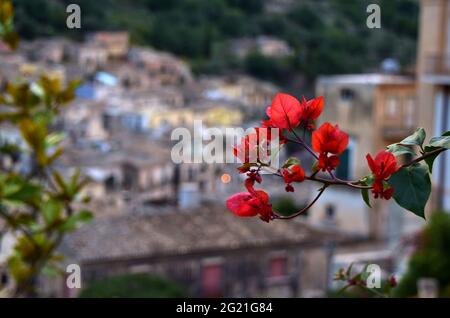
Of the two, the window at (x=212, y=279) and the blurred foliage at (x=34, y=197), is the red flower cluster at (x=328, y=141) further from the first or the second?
the window at (x=212, y=279)

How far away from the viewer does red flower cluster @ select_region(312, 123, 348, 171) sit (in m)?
0.67

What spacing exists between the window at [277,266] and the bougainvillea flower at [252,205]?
768 cm

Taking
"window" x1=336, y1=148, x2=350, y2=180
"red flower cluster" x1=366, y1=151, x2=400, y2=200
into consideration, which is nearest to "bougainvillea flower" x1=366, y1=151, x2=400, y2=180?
"red flower cluster" x1=366, y1=151, x2=400, y2=200

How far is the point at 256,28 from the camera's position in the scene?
68.4 feet

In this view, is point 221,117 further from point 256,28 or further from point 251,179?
point 251,179

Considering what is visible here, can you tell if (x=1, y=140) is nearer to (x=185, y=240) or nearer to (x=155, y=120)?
(x=185, y=240)

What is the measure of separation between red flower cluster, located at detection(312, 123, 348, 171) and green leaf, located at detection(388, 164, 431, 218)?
0.14 ft

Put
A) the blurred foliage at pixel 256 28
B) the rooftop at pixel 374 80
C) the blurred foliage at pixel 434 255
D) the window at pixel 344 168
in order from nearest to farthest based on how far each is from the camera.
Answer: the blurred foliage at pixel 434 255
the window at pixel 344 168
the rooftop at pixel 374 80
the blurred foliage at pixel 256 28

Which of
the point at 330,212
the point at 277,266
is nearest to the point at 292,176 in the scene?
the point at 277,266

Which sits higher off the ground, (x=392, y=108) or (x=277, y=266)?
(x=392, y=108)

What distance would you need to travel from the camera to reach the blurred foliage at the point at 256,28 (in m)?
15.2

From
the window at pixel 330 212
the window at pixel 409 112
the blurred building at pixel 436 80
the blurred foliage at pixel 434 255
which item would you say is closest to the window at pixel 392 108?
the window at pixel 409 112

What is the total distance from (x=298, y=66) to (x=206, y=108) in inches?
115

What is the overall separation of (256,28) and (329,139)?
20.4 meters
